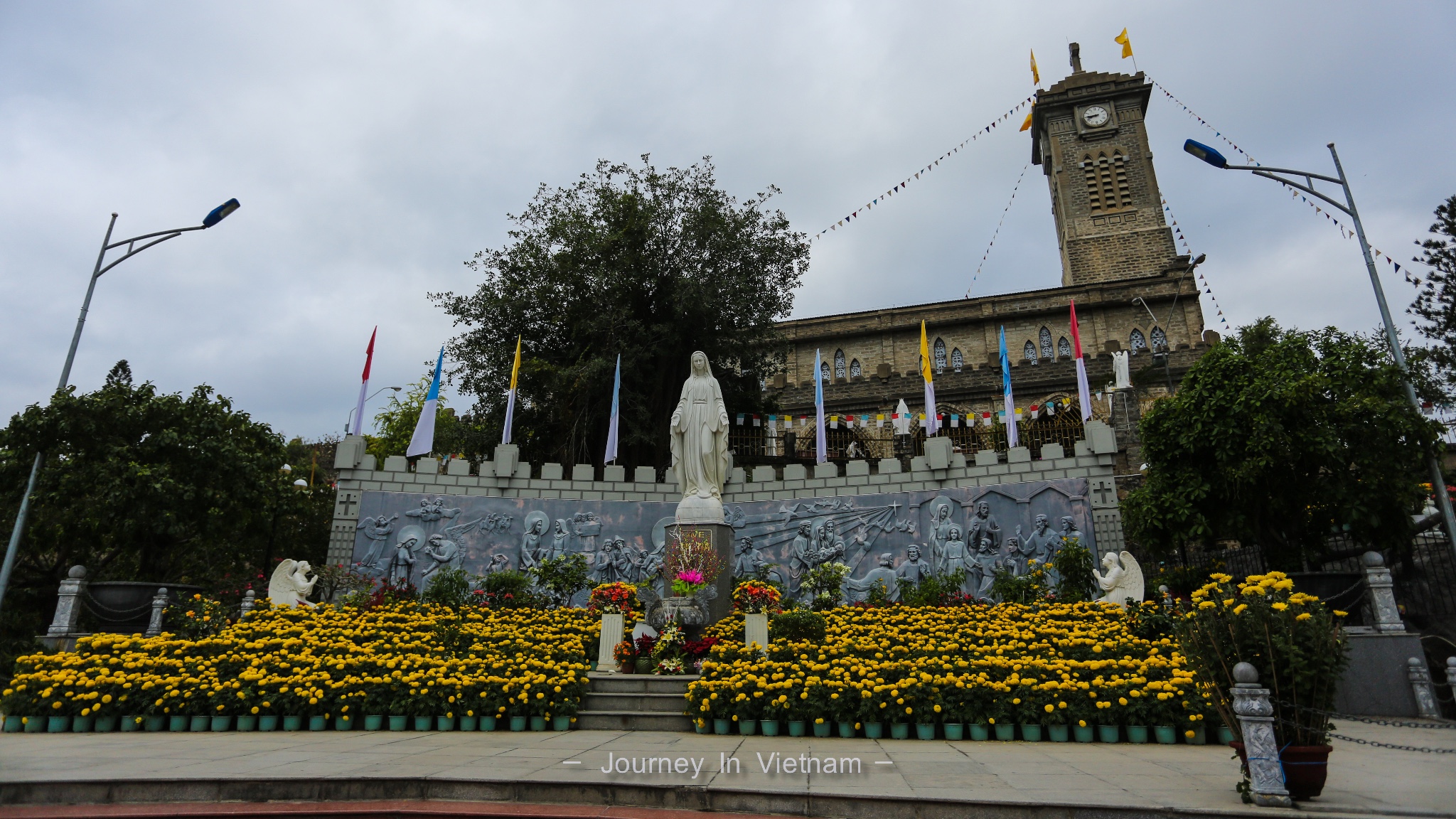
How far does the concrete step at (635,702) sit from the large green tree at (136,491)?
9917 millimetres

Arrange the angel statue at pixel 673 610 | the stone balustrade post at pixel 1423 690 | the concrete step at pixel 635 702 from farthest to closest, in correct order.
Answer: the angel statue at pixel 673 610 < the stone balustrade post at pixel 1423 690 < the concrete step at pixel 635 702

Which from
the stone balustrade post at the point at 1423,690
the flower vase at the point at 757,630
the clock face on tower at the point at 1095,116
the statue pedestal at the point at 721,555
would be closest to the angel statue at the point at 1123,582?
the stone balustrade post at the point at 1423,690

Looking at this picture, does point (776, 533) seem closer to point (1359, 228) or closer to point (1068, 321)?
point (1359, 228)

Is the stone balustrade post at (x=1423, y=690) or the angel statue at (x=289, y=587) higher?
the angel statue at (x=289, y=587)

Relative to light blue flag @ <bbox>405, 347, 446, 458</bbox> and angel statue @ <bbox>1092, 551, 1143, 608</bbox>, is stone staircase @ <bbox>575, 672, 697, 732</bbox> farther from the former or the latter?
light blue flag @ <bbox>405, 347, 446, 458</bbox>

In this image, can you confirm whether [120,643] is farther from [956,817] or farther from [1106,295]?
[1106,295]

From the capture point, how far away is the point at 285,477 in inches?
743

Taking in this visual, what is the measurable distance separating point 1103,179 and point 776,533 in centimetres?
3456

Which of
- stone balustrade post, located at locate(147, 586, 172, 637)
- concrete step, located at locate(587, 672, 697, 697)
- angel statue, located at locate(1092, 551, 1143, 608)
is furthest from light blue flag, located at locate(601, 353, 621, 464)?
angel statue, located at locate(1092, 551, 1143, 608)

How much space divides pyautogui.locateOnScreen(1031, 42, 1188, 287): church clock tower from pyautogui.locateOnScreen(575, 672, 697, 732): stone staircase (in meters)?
36.8

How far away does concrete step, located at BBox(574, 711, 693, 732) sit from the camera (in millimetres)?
9023

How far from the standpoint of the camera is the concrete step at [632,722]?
902 centimetres

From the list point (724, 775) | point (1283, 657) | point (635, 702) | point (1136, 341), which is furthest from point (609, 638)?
point (1136, 341)

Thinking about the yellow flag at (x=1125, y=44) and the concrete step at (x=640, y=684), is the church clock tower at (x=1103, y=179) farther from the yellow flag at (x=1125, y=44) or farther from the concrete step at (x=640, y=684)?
the concrete step at (x=640, y=684)
